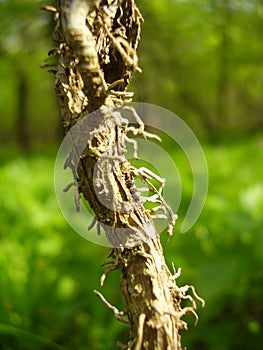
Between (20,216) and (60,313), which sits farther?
(20,216)

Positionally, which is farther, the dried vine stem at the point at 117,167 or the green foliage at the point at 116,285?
the green foliage at the point at 116,285

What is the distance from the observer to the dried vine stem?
0.78 metres

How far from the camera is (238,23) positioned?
9844mm

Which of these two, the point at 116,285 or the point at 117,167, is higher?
the point at 116,285

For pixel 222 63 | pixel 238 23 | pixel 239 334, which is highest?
pixel 222 63

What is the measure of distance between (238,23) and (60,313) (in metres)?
8.60

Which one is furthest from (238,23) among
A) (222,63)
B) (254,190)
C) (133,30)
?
(133,30)

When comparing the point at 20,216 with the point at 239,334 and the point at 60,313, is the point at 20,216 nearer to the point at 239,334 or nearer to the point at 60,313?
the point at 60,313

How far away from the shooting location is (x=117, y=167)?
2.71 ft

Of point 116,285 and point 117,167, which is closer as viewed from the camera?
point 117,167

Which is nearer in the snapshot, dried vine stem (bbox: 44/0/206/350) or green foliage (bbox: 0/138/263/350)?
dried vine stem (bbox: 44/0/206/350)

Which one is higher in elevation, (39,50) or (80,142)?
(39,50)

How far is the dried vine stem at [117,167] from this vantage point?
0.78 m

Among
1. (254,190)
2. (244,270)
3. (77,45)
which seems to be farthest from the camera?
(254,190)
